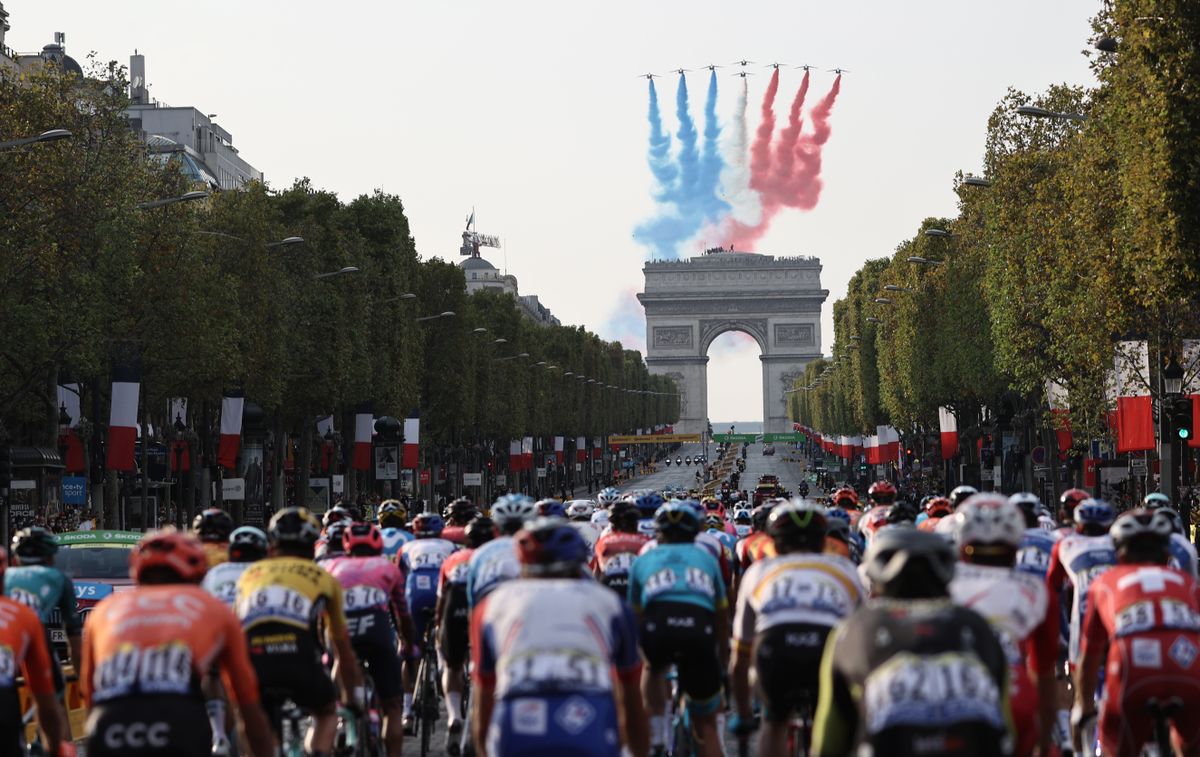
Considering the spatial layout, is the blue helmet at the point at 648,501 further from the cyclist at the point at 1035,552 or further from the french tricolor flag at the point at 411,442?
the french tricolor flag at the point at 411,442

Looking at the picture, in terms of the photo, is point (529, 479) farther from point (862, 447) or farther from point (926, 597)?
point (926, 597)

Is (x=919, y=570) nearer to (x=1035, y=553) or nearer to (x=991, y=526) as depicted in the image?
(x=991, y=526)

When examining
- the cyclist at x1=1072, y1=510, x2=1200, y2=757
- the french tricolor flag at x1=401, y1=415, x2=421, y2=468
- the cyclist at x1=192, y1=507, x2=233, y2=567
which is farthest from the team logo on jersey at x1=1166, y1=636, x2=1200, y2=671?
the french tricolor flag at x1=401, y1=415, x2=421, y2=468

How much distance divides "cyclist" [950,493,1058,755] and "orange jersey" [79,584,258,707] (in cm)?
336

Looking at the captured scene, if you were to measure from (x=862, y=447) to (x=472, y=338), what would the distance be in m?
35.9

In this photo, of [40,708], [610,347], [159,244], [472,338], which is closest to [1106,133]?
[159,244]

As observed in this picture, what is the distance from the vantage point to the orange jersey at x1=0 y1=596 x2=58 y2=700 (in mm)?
10367

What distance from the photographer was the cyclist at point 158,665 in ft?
30.5

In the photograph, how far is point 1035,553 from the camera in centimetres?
1560

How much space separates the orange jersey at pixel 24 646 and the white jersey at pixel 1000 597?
4331 millimetres

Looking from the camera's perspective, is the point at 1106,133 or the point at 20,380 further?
the point at 20,380

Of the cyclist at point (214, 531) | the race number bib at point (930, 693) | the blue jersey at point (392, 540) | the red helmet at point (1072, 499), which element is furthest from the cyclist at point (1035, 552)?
the race number bib at point (930, 693)

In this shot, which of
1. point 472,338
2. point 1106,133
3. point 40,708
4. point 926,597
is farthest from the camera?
point 472,338

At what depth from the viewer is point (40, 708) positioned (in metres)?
10.4
